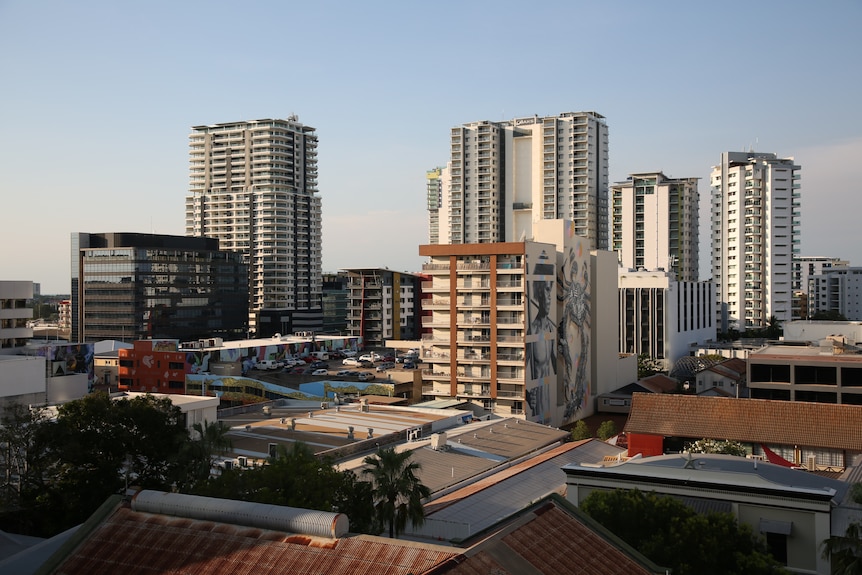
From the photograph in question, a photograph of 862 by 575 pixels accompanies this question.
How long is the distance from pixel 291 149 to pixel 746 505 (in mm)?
154198

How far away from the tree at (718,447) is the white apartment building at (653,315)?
227 ft

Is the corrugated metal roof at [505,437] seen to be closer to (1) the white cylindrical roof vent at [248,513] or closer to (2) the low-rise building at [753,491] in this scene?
(2) the low-rise building at [753,491]

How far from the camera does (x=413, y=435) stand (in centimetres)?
4941

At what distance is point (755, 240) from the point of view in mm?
142500

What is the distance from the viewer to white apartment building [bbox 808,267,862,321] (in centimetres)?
18162

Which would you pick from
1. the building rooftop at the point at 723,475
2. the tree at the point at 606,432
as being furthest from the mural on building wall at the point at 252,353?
the building rooftop at the point at 723,475

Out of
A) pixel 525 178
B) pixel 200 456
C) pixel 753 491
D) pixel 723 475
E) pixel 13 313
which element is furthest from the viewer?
pixel 525 178

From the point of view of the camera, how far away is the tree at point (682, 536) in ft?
77.3

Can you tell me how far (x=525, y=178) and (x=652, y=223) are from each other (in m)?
24.7

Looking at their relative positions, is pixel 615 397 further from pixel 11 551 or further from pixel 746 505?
pixel 11 551

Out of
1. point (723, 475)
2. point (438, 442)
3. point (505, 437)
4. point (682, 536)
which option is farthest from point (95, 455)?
point (723, 475)

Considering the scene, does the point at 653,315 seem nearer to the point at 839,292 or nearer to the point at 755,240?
the point at 755,240

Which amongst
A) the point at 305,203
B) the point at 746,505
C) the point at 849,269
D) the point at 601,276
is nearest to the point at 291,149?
the point at 305,203

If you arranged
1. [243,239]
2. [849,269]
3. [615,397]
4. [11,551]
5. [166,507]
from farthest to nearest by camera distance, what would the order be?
[849,269] → [243,239] → [615,397] → [11,551] → [166,507]
